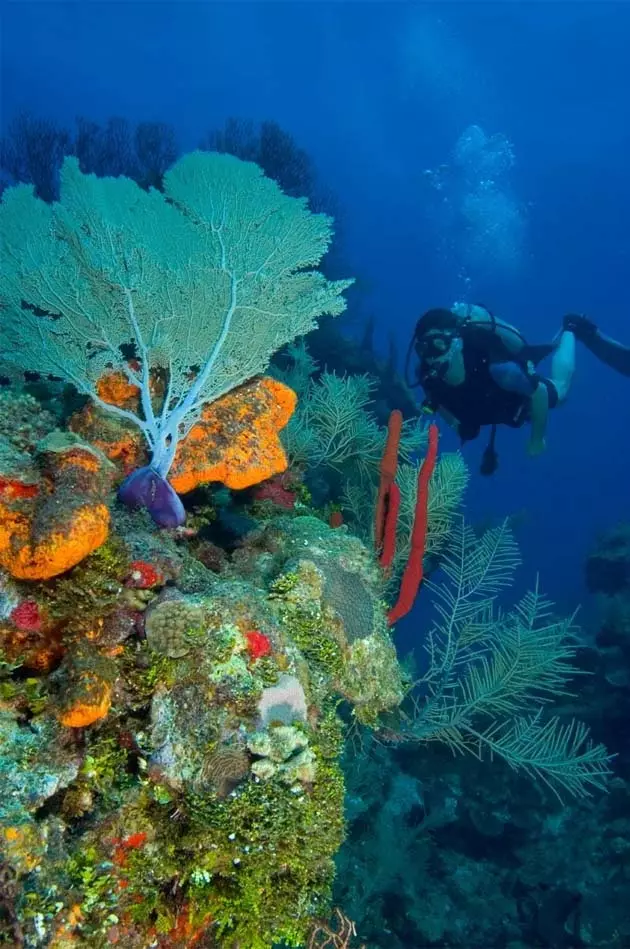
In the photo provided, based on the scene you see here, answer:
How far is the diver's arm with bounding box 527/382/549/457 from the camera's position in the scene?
912 cm

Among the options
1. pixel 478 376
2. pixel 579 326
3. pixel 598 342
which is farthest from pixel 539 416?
pixel 598 342

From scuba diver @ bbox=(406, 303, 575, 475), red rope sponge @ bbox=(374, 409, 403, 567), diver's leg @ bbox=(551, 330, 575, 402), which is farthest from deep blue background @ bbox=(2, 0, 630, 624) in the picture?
red rope sponge @ bbox=(374, 409, 403, 567)

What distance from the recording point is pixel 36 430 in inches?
141

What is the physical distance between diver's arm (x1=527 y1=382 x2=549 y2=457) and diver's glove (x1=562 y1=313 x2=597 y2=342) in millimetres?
3210

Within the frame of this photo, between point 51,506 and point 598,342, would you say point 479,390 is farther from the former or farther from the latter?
point 51,506

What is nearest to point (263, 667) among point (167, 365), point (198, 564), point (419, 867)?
point (198, 564)

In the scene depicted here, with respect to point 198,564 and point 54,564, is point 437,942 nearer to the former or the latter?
point 198,564

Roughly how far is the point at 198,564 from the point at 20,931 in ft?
6.13

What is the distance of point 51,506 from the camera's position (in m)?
2.72

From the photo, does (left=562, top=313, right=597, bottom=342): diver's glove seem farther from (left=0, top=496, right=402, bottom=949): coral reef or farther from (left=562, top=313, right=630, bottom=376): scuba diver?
(left=0, top=496, right=402, bottom=949): coral reef

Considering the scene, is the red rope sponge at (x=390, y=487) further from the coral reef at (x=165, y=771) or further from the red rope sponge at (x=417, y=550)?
the coral reef at (x=165, y=771)

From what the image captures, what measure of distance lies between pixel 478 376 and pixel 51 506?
795 cm

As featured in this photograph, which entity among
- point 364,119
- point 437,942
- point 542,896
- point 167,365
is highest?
point 364,119

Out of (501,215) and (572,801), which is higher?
(501,215)
